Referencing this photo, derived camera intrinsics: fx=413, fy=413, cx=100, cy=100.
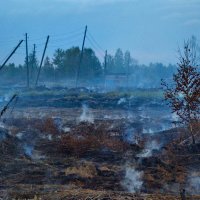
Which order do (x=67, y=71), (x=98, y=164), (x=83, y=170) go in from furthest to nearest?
(x=67, y=71)
(x=98, y=164)
(x=83, y=170)

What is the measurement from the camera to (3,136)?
1956 cm

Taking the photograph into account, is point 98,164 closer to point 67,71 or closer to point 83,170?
point 83,170

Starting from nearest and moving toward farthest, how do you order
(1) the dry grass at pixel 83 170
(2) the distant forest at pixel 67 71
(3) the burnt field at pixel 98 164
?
(3) the burnt field at pixel 98 164
(1) the dry grass at pixel 83 170
(2) the distant forest at pixel 67 71

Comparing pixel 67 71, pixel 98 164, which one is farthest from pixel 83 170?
pixel 67 71

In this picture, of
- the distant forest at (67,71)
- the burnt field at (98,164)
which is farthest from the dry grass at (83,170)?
the distant forest at (67,71)

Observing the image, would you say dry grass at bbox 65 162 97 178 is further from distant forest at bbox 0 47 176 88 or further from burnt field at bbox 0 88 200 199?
distant forest at bbox 0 47 176 88

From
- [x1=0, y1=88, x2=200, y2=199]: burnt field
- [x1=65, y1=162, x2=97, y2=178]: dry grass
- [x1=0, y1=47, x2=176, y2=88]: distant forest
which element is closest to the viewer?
[x1=0, y1=88, x2=200, y2=199]: burnt field

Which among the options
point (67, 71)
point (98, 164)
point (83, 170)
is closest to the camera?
point (83, 170)

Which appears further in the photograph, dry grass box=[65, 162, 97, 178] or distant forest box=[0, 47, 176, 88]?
distant forest box=[0, 47, 176, 88]

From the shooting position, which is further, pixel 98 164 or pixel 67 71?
pixel 67 71

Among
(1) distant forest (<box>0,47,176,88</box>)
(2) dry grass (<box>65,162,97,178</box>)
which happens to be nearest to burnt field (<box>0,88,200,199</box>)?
(2) dry grass (<box>65,162,97,178</box>)

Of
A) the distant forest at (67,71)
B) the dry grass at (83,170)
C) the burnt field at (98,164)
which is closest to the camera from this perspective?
the burnt field at (98,164)

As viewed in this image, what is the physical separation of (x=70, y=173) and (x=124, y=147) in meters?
5.21

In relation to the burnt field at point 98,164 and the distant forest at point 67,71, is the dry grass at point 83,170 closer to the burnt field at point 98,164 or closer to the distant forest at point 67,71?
the burnt field at point 98,164
